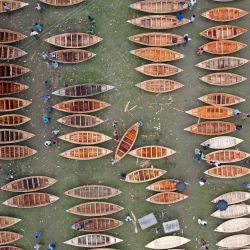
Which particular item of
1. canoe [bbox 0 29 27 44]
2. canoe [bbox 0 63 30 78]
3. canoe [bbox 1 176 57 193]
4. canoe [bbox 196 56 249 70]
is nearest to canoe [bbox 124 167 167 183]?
canoe [bbox 1 176 57 193]

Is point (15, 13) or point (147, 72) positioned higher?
point (15, 13)

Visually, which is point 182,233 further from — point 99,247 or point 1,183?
point 1,183

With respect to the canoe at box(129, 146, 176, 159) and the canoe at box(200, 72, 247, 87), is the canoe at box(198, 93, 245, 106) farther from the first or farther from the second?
the canoe at box(129, 146, 176, 159)

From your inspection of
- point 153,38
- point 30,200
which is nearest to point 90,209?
point 30,200

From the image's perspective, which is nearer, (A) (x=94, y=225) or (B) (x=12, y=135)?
(B) (x=12, y=135)

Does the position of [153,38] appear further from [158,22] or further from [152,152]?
[152,152]

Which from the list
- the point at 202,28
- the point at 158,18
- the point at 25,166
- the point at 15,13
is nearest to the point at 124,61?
the point at 158,18

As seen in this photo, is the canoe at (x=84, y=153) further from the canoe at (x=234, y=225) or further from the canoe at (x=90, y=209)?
the canoe at (x=234, y=225)
